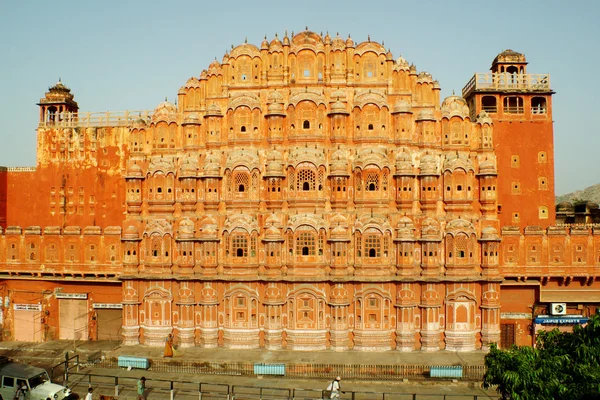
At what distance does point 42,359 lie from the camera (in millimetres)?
35531

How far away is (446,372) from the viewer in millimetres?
30297

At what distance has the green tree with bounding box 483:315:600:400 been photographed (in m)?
16.6

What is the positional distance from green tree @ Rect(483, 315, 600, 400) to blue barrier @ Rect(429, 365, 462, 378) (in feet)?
35.8

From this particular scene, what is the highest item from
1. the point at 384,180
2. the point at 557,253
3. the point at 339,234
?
the point at 384,180

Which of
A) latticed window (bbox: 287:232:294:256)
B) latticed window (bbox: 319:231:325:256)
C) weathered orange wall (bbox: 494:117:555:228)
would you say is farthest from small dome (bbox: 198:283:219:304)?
weathered orange wall (bbox: 494:117:555:228)

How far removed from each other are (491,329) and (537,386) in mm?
18665

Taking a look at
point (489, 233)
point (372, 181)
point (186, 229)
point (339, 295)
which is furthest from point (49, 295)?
point (489, 233)

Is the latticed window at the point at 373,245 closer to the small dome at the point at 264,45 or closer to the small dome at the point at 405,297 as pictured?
the small dome at the point at 405,297

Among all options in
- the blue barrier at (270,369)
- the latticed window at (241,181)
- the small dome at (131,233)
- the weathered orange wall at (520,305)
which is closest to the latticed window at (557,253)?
the weathered orange wall at (520,305)

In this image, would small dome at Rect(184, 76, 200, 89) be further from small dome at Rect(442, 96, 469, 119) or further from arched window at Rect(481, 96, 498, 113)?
arched window at Rect(481, 96, 498, 113)

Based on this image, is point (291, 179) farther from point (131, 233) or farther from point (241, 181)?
point (131, 233)

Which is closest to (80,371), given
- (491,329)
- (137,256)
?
(137,256)

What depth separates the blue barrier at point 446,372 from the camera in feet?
99.2

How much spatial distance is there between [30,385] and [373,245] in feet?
74.0
